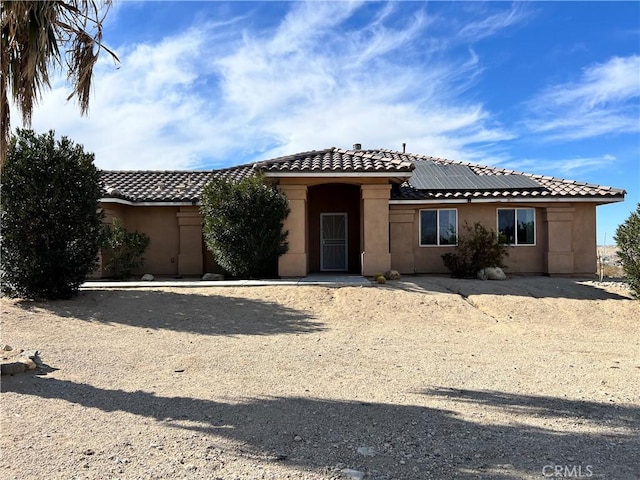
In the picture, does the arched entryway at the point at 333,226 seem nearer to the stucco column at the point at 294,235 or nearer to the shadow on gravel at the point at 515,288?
the stucco column at the point at 294,235

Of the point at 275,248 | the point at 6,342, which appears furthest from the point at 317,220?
the point at 6,342

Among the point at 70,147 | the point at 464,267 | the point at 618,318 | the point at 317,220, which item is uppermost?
the point at 70,147

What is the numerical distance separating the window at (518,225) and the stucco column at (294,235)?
7.11m

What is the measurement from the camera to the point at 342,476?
3.70 metres

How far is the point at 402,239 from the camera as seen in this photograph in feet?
56.3

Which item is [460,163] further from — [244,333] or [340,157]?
[244,333]

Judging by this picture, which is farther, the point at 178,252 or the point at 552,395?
the point at 178,252

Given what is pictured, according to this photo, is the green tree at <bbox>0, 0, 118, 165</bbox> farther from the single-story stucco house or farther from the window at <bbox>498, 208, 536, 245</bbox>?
the window at <bbox>498, 208, 536, 245</bbox>

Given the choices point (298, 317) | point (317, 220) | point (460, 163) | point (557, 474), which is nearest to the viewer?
point (557, 474)

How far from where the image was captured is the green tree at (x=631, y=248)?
40.3 feet

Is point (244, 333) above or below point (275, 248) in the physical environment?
below


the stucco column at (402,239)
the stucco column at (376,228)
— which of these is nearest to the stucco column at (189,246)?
the stucco column at (376,228)

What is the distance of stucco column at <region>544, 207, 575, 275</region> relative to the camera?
17016 mm

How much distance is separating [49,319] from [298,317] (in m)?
5.09
